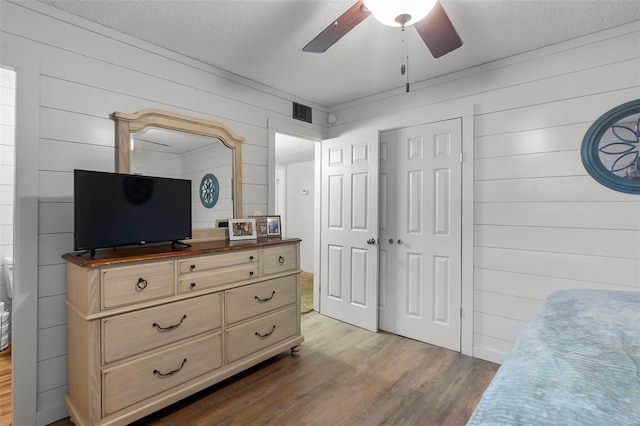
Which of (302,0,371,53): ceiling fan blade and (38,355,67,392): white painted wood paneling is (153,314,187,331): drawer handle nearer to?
(38,355,67,392): white painted wood paneling

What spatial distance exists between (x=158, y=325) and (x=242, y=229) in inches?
40.5

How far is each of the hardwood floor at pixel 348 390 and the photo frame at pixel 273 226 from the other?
1.05m

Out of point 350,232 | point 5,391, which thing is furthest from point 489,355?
point 5,391

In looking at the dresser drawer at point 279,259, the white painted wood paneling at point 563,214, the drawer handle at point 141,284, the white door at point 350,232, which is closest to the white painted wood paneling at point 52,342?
the drawer handle at point 141,284

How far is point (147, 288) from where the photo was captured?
183 cm

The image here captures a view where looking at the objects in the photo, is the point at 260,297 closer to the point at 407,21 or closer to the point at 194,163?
the point at 194,163

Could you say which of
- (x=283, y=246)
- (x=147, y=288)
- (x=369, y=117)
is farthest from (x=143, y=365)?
(x=369, y=117)

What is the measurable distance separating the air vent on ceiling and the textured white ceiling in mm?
531

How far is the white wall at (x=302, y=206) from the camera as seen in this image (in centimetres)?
618

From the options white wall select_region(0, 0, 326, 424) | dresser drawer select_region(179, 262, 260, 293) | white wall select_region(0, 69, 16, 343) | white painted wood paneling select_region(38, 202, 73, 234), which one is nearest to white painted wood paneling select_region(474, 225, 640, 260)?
dresser drawer select_region(179, 262, 260, 293)

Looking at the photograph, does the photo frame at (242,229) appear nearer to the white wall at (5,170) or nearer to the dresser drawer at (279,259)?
the dresser drawer at (279,259)

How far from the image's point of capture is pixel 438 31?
5.41 ft

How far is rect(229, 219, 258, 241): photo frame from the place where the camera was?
2650 millimetres

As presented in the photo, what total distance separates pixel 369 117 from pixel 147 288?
2.64m
